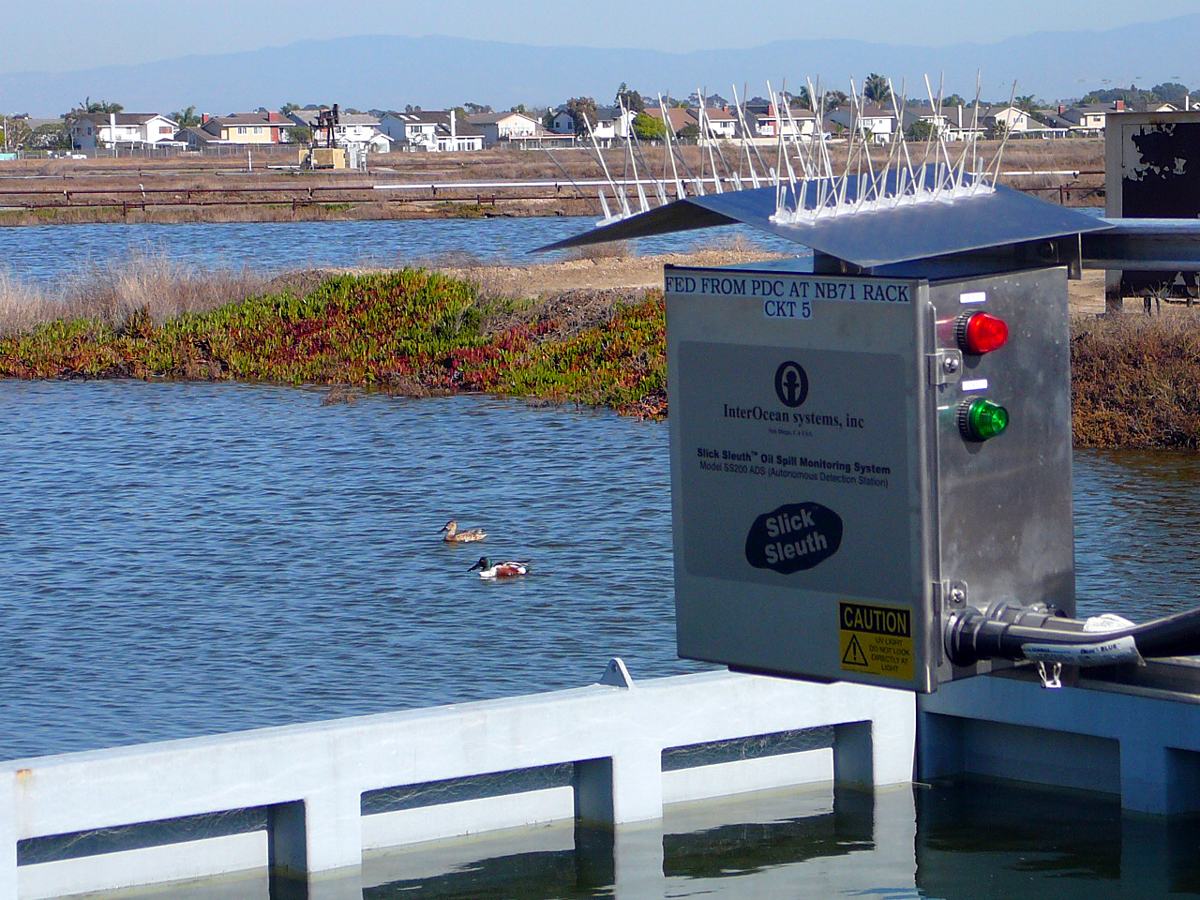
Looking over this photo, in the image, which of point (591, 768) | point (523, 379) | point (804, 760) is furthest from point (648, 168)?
point (523, 379)

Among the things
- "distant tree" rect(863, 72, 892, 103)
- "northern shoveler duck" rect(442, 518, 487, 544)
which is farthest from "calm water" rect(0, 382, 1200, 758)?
"distant tree" rect(863, 72, 892, 103)

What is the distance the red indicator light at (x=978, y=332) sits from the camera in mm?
4938

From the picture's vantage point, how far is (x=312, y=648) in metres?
13.6

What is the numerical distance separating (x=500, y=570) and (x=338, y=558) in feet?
6.71

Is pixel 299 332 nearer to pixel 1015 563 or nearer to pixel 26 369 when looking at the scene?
pixel 26 369

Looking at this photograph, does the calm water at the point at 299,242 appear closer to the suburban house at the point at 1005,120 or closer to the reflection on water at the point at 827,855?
the reflection on water at the point at 827,855

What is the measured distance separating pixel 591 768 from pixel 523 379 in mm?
19534

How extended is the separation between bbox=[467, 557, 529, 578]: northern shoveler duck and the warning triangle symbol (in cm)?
1069

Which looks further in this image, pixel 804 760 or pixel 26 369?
pixel 26 369

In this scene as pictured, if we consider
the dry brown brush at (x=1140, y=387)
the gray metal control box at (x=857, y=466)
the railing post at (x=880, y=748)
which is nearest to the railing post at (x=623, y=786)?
the railing post at (x=880, y=748)

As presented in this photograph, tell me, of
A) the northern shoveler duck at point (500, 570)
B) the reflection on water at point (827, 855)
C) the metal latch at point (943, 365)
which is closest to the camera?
the metal latch at point (943, 365)

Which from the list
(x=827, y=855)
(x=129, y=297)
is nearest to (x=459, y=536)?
(x=827, y=855)

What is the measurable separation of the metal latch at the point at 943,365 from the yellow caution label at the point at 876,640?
0.62m

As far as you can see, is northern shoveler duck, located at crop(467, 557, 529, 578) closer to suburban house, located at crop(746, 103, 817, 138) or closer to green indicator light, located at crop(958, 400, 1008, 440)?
suburban house, located at crop(746, 103, 817, 138)
